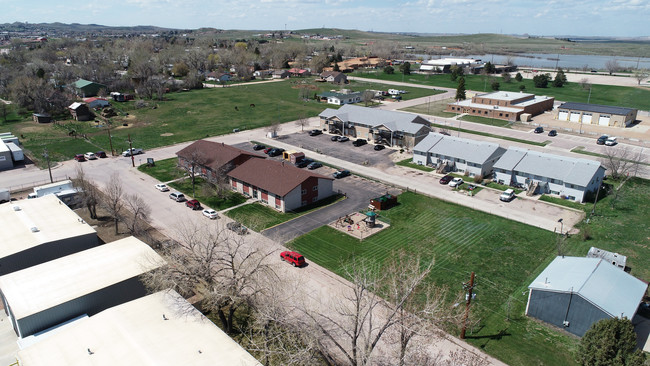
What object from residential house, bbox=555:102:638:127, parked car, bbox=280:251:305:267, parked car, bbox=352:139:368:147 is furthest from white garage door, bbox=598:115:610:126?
parked car, bbox=280:251:305:267

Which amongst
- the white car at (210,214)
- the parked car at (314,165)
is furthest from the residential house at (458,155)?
the white car at (210,214)

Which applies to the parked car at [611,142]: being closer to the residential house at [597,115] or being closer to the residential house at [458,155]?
the residential house at [597,115]

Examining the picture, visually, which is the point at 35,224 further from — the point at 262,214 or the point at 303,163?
the point at 303,163

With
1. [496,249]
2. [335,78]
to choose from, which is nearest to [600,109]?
[496,249]

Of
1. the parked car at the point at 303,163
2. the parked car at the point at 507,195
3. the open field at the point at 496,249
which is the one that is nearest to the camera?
the open field at the point at 496,249

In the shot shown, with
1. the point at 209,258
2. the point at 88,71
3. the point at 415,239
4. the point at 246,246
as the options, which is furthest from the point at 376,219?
the point at 88,71

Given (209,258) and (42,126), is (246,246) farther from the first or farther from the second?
(42,126)
